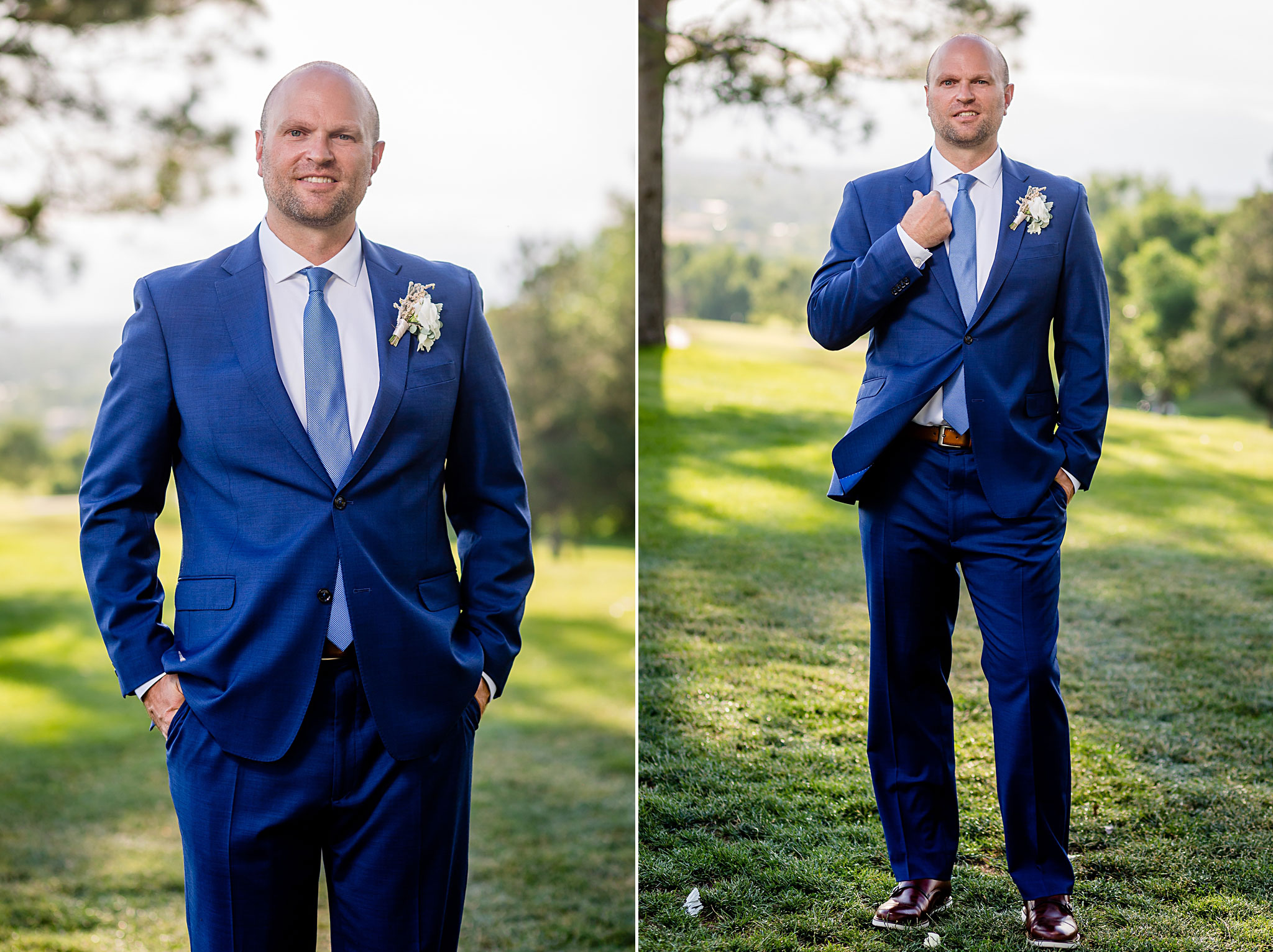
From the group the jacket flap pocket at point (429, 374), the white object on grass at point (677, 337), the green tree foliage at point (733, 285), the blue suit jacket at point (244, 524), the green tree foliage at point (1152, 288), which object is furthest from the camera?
the white object on grass at point (677, 337)

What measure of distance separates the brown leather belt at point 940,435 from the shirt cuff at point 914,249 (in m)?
0.33

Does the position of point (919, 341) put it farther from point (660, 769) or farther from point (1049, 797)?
point (660, 769)

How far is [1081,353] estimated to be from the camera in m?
2.42

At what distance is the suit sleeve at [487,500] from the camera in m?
2.19

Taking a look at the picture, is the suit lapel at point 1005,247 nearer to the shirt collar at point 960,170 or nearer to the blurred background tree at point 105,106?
the shirt collar at point 960,170

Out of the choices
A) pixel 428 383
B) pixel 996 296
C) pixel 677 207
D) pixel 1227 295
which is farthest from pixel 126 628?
pixel 1227 295

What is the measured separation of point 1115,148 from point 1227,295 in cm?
69

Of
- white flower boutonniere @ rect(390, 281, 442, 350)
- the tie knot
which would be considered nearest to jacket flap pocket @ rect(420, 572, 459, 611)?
white flower boutonniere @ rect(390, 281, 442, 350)

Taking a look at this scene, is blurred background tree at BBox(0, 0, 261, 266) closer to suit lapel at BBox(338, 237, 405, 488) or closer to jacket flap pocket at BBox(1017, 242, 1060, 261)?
suit lapel at BBox(338, 237, 405, 488)

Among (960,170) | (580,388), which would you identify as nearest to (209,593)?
(960,170)

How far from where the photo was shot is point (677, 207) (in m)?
3.83

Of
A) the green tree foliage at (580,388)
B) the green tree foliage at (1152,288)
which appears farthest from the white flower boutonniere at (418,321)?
the green tree foliage at (580,388)

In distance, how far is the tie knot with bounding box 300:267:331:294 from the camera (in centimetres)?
205

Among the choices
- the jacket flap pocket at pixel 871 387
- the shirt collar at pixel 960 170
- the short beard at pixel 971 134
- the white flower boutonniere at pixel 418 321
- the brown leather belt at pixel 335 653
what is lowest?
the brown leather belt at pixel 335 653
